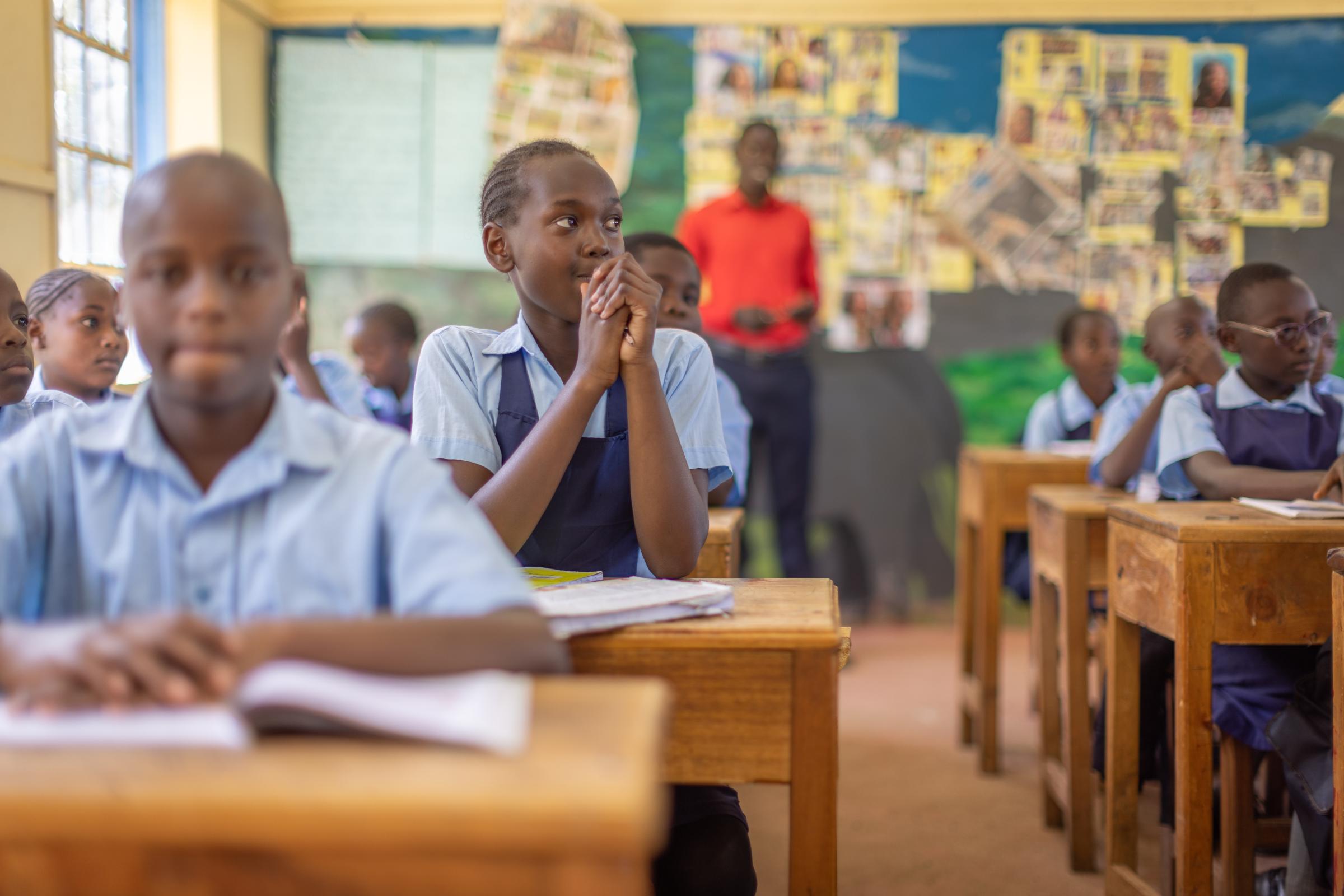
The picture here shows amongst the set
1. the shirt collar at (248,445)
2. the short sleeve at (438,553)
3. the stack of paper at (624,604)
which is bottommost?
the stack of paper at (624,604)

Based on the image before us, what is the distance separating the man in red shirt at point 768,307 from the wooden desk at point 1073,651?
2064 mm

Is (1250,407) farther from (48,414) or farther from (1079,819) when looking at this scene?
(48,414)

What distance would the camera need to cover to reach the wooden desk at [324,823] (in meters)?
0.60

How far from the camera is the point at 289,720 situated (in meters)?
0.70

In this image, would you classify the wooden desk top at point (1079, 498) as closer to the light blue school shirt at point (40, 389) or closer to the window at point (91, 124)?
the light blue school shirt at point (40, 389)

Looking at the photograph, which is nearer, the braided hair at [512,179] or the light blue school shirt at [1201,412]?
the braided hair at [512,179]

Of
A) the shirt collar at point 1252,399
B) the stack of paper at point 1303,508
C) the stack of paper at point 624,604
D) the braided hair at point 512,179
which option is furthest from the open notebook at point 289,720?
the shirt collar at point 1252,399

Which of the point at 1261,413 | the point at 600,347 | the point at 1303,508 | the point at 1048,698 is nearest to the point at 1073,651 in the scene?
the point at 1048,698

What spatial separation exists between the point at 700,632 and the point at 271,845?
606 mm

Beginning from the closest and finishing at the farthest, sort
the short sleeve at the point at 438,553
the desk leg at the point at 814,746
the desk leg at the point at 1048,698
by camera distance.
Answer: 1. the short sleeve at the point at 438,553
2. the desk leg at the point at 814,746
3. the desk leg at the point at 1048,698

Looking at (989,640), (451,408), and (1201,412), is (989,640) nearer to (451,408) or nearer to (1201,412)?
(1201,412)

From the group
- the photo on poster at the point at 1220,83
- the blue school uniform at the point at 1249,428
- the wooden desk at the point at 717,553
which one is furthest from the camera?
the photo on poster at the point at 1220,83

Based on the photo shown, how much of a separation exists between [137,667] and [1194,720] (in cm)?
165

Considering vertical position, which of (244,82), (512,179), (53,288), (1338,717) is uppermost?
(244,82)
